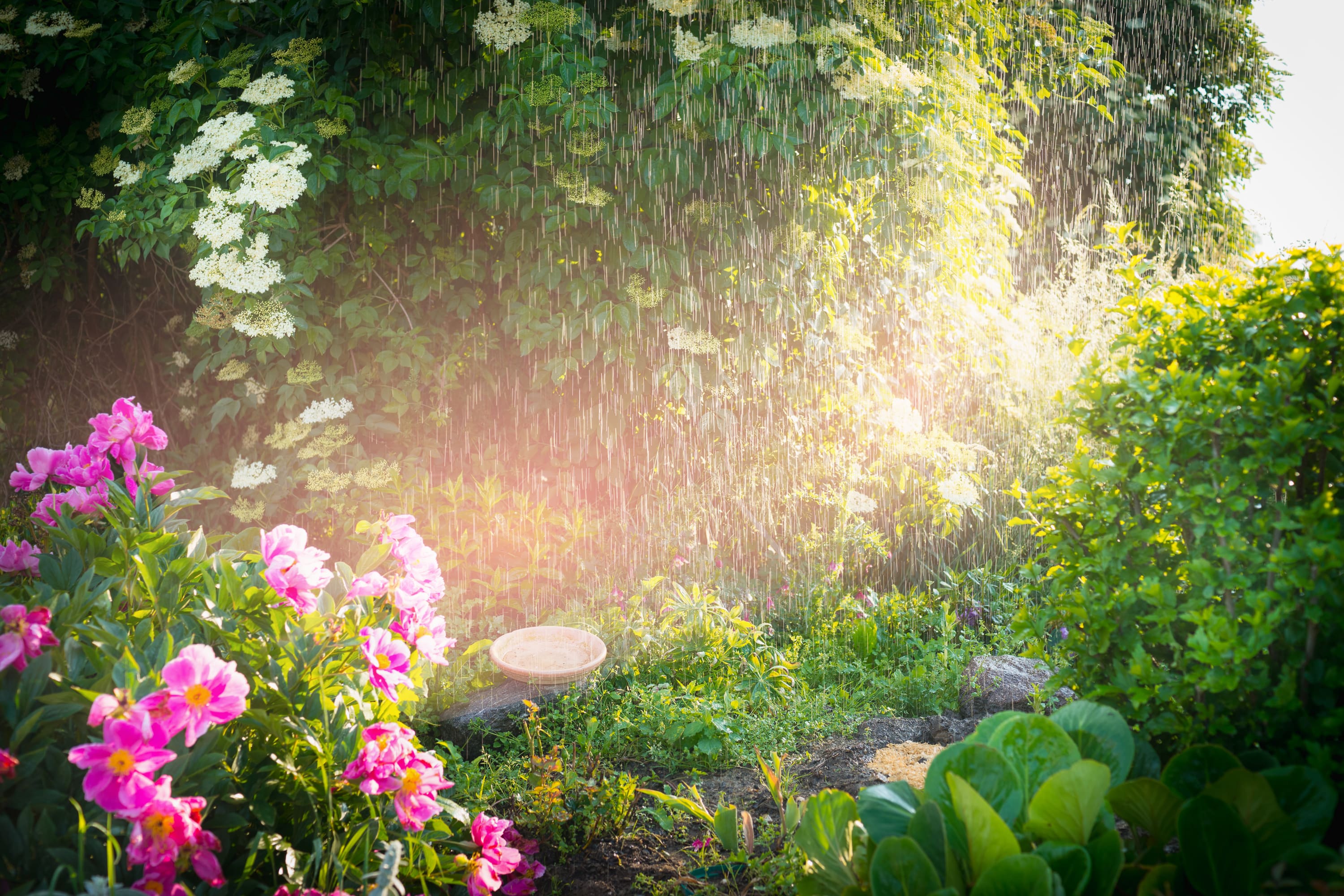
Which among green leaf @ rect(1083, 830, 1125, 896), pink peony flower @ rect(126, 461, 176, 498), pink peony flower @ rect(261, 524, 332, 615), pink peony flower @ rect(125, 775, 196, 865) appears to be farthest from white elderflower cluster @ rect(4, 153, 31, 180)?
green leaf @ rect(1083, 830, 1125, 896)

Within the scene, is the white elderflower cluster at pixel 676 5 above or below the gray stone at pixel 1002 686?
above

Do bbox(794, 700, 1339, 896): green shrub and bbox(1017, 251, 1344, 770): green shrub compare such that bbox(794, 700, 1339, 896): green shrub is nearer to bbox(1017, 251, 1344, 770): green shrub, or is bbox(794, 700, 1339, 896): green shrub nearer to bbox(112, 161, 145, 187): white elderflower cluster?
bbox(1017, 251, 1344, 770): green shrub

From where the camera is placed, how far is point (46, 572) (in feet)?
4.85

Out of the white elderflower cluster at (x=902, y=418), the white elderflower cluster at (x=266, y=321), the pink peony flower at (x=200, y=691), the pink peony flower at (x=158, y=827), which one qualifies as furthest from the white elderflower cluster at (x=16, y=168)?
the white elderflower cluster at (x=902, y=418)

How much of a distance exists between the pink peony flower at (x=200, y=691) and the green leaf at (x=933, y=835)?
100cm

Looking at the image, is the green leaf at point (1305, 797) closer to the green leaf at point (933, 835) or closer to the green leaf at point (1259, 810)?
the green leaf at point (1259, 810)

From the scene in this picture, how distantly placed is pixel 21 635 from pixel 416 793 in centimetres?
64

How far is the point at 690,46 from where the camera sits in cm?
276

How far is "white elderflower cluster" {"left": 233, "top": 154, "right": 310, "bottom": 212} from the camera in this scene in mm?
2609

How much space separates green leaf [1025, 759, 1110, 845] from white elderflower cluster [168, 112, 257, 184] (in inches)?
118

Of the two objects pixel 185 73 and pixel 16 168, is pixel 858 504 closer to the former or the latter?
pixel 185 73

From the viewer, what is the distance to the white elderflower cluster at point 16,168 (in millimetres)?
3967

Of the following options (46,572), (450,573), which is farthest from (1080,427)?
(450,573)

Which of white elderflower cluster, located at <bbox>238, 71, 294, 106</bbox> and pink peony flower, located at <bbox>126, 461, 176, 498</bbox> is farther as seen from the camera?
white elderflower cluster, located at <bbox>238, 71, 294, 106</bbox>
